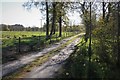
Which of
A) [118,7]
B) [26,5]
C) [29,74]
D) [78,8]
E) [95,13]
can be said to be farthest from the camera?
[26,5]

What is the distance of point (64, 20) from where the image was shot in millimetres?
62375

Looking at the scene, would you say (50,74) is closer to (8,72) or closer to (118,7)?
(8,72)

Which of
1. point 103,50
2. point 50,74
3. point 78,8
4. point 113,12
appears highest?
point 78,8

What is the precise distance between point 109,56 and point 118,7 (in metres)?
2.99

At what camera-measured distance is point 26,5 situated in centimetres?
4309

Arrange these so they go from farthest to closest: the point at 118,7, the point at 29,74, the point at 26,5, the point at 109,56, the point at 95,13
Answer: the point at 26,5, the point at 95,13, the point at 109,56, the point at 118,7, the point at 29,74

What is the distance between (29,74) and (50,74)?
3.61 ft

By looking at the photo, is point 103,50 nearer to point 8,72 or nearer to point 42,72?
point 42,72

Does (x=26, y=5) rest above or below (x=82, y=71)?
above

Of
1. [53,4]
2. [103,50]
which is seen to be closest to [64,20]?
[53,4]

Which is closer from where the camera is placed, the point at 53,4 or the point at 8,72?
the point at 8,72

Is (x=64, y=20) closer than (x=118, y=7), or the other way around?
(x=118, y=7)

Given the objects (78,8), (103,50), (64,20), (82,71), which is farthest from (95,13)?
(64,20)

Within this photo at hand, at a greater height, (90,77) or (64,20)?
(64,20)
